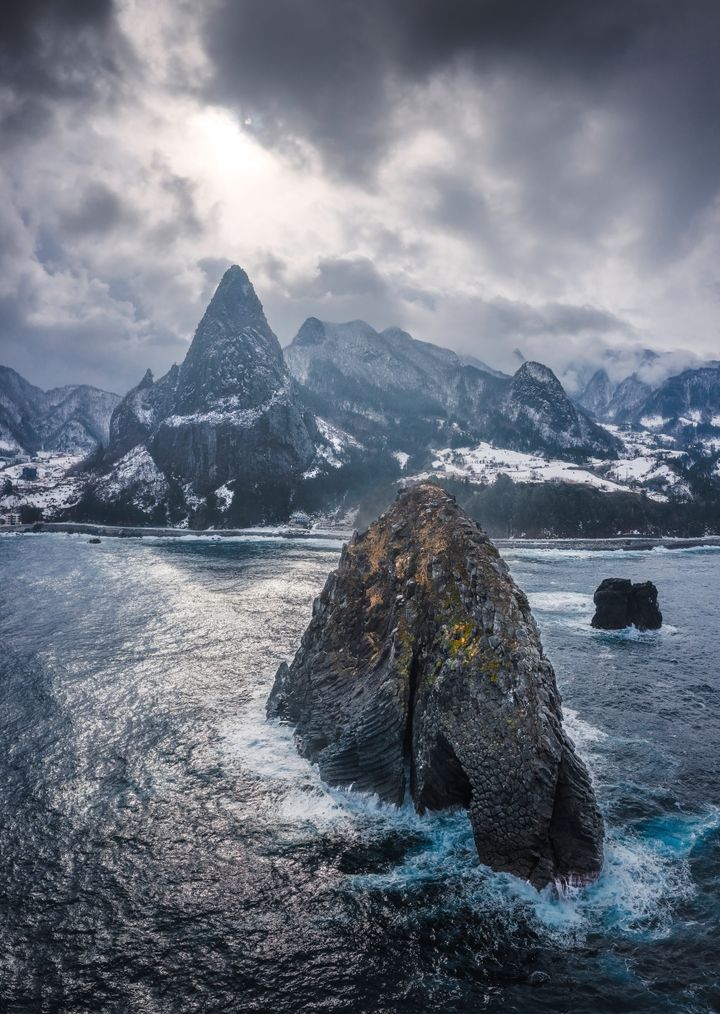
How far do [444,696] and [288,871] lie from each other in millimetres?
10025

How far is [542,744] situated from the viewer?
19844mm

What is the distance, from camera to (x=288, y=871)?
21.4 meters

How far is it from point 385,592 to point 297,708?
405 inches

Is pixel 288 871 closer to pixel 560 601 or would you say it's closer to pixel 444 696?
pixel 444 696

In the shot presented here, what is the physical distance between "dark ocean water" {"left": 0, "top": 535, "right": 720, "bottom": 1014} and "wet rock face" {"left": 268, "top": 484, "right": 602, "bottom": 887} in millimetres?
1568

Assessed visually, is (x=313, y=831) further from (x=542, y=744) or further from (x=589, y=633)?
(x=589, y=633)

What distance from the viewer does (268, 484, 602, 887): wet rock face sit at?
20.0 meters

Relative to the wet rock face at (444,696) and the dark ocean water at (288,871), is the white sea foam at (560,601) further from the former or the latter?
the wet rock face at (444,696)

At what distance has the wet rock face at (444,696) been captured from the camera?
20047 millimetres

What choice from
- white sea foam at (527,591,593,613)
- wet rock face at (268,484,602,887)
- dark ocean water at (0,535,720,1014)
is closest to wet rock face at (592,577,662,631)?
white sea foam at (527,591,593,613)

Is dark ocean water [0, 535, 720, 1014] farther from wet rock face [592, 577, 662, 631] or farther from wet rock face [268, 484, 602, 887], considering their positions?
wet rock face [592, 577, 662, 631]

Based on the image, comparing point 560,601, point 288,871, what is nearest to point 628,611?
point 560,601

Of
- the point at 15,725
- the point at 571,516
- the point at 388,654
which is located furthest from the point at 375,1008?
the point at 571,516

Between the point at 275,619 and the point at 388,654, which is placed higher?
the point at 388,654
